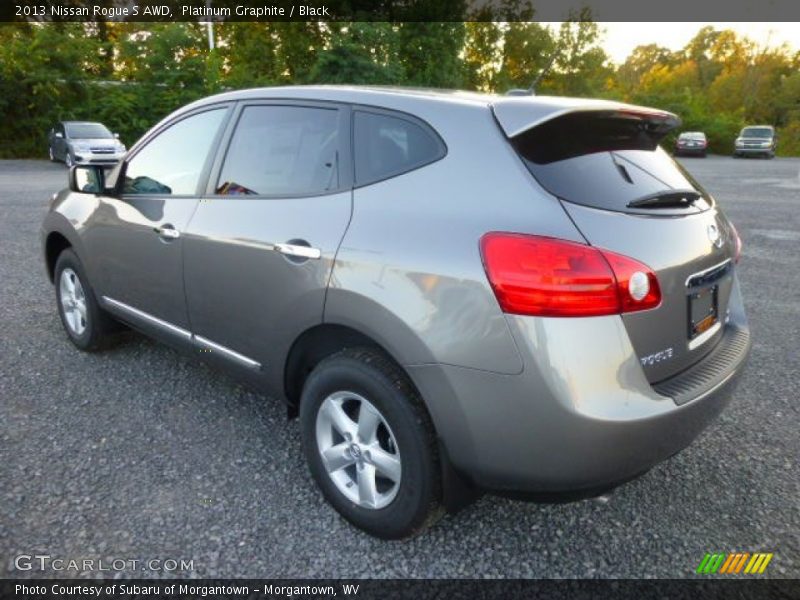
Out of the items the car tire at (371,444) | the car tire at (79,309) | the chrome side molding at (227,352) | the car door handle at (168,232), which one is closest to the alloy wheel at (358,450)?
the car tire at (371,444)

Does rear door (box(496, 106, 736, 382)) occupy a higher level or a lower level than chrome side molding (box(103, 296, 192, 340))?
higher

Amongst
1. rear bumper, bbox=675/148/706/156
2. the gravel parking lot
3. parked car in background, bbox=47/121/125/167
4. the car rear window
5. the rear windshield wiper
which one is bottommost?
rear bumper, bbox=675/148/706/156

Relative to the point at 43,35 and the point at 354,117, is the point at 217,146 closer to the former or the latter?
the point at 354,117

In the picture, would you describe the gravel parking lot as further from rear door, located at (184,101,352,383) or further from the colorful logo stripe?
rear door, located at (184,101,352,383)

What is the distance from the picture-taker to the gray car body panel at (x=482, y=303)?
1.77 metres

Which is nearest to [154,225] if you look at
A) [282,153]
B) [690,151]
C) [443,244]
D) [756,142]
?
[282,153]

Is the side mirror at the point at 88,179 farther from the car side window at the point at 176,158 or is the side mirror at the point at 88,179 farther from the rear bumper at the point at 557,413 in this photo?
the rear bumper at the point at 557,413

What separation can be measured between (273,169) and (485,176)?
3.60 ft

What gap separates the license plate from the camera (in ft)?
6.81

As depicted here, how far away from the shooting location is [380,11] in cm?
2961

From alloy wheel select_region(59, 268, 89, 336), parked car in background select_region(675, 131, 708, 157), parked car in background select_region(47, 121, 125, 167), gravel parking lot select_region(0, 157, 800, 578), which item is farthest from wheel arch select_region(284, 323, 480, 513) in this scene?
parked car in background select_region(675, 131, 708, 157)

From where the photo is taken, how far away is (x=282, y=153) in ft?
8.55

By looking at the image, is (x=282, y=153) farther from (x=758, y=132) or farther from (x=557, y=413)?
(x=758, y=132)

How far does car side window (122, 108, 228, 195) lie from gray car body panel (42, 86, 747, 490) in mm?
712
